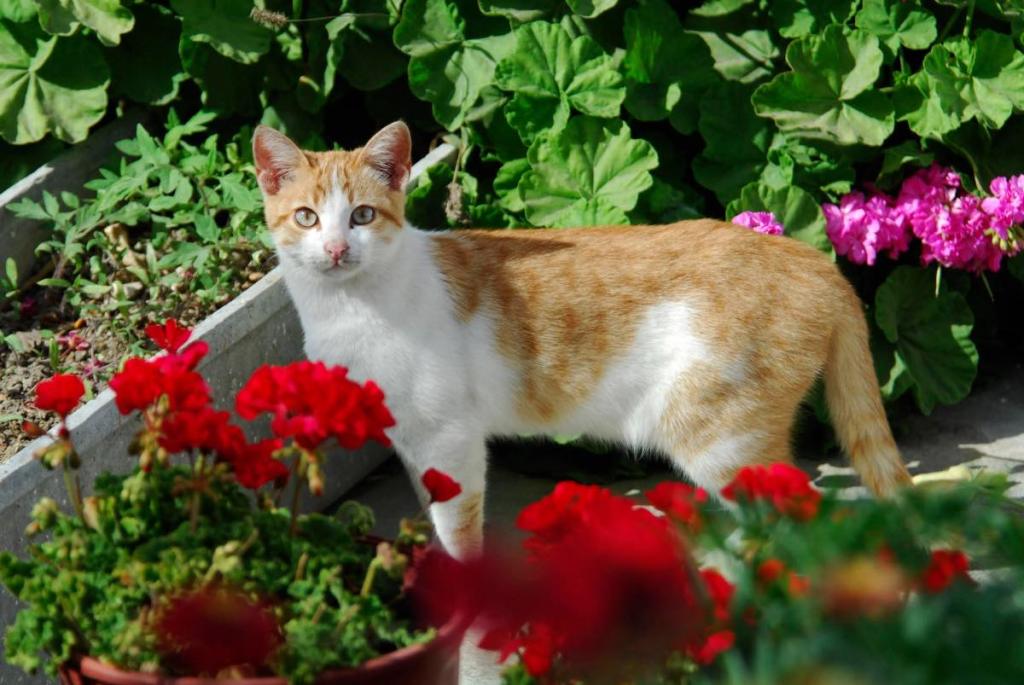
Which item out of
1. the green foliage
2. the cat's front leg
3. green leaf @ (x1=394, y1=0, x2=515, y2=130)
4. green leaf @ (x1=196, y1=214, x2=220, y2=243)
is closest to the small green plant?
green leaf @ (x1=196, y1=214, x2=220, y2=243)

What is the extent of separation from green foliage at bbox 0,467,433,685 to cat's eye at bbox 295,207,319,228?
1125 mm

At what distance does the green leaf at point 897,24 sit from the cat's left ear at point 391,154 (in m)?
1.48

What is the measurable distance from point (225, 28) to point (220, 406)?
122 centimetres

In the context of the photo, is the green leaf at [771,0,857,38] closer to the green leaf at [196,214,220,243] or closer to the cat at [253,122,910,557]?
the cat at [253,122,910,557]

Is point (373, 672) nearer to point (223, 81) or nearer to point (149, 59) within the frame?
point (223, 81)

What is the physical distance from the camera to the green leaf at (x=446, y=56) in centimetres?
381

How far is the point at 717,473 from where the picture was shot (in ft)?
10.1

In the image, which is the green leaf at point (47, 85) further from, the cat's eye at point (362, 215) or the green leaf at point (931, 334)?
the green leaf at point (931, 334)

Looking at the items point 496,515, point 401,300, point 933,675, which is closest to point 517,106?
point 401,300

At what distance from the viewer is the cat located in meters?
3.01

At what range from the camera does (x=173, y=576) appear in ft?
5.75

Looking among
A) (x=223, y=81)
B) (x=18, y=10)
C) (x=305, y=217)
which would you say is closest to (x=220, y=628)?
(x=305, y=217)

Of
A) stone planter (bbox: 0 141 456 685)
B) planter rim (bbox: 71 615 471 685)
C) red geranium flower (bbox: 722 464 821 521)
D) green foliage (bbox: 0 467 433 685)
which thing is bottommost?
stone planter (bbox: 0 141 456 685)

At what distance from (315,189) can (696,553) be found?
1.48 meters
